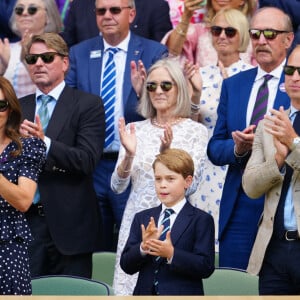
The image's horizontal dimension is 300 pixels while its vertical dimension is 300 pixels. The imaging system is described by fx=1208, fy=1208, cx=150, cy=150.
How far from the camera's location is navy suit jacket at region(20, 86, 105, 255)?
→ 8.06 metres

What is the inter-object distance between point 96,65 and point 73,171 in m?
1.30

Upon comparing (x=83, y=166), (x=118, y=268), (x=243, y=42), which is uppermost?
(x=243, y=42)

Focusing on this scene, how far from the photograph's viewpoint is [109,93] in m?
9.05

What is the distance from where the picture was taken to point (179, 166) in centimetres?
743

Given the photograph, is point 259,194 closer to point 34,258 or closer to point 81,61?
point 34,258

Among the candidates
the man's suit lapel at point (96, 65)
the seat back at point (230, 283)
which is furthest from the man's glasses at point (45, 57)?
the seat back at point (230, 283)

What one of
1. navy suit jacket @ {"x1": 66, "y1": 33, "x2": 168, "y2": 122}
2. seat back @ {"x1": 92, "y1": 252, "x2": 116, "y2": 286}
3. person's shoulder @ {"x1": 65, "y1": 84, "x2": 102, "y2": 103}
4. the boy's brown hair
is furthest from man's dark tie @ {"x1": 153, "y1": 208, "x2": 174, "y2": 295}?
navy suit jacket @ {"x1": 66, "y1": 33, "x2": 168, "y2": 122}

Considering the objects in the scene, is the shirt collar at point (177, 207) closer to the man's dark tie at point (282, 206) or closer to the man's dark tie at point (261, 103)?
the man's dark tie at point (282, 206)

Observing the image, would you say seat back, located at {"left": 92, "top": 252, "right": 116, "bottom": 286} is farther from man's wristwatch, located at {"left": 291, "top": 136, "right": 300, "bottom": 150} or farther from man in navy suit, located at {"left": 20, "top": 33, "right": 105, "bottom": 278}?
man's wristwatch, located at {"left": 291, "top": 136, "right": 300, "bottom": 150}

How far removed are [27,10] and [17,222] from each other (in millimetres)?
3261

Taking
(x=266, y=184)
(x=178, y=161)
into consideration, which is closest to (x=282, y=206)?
(x=266, y=184)

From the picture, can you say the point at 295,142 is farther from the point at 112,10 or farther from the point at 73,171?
the point at 112,10

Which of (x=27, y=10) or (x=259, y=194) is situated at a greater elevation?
(x=27, y=10)

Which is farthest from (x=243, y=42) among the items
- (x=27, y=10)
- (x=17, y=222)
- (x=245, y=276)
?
(x=17, y=222)
